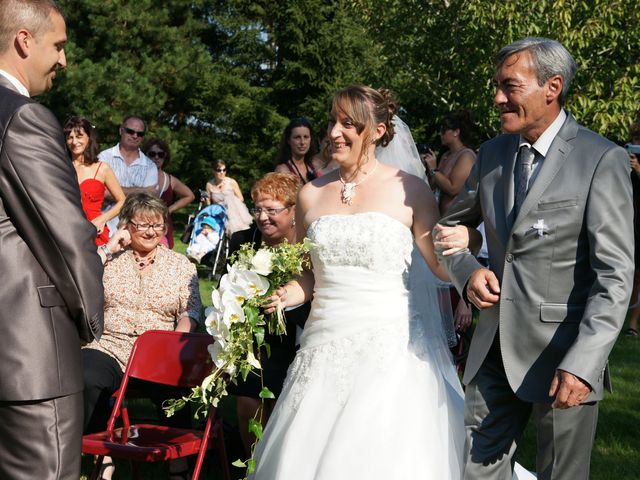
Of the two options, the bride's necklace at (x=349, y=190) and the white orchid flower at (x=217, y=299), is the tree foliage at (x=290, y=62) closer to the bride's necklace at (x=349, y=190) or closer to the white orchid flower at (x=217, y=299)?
the bride's necklace at (x=349, y=190)

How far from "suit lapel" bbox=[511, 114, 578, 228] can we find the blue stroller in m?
10.2

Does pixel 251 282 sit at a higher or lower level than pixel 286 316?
higher

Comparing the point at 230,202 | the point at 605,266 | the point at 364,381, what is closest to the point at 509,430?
the point at 605,266

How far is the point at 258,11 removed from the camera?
34719 millimetres

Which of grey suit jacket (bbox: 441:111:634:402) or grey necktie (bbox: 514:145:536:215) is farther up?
grey necktie (bbox: 514:145:536:215)

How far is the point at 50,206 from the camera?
3018 millimetres

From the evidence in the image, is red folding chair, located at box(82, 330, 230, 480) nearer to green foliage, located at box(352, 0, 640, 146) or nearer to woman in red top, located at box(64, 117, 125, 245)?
woman in red top, located at box(64, 117, 125, 245)

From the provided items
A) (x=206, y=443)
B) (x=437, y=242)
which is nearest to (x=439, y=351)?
(x=437, y=242)

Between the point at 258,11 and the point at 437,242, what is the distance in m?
32.5

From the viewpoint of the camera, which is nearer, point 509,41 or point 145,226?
point 145,226

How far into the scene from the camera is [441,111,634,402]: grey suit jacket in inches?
120

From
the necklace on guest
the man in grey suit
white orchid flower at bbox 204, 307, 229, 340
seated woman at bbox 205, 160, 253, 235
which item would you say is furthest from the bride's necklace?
seated woman at bbox 205, 160, 253, 235

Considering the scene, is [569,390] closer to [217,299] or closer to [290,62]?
[217,299]

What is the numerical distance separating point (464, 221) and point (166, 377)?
238 cm
